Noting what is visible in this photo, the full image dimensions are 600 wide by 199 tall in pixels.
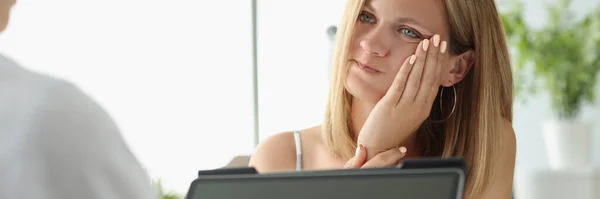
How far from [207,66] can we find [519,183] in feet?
6.47

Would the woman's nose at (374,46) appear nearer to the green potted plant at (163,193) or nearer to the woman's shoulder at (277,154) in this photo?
the woman's shoulder at (277,154)

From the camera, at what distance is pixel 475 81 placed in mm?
1535

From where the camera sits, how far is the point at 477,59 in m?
1.53

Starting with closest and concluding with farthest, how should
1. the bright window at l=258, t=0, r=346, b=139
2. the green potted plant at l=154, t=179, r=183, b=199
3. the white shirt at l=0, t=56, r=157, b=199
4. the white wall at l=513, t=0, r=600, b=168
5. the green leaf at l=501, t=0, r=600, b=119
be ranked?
1. the white shirt at l=0, t=56, r=157, b=199
2. the green potted plant at l=154, t=179, r=183, b=199
3. the green leaf at l=501, t=0, r=600, b=119
4. the white wall at l=513, t=0, r=600, b=168
5. the bright window at l=258, t=0, r=346, b=139

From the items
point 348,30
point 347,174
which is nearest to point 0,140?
point 347,174

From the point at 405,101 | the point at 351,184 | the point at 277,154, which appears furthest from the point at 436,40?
the point at 351,184

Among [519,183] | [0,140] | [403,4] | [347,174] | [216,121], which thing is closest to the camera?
[0,140]

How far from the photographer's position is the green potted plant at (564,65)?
4383mm

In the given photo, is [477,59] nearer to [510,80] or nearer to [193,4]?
[510,80]

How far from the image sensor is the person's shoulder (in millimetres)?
1691

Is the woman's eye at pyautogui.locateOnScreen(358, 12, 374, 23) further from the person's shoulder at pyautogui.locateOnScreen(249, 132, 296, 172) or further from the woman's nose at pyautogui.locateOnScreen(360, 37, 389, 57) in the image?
the person's shoulder at pyautogui.locateOnScreen(249, 132, 296, 172)

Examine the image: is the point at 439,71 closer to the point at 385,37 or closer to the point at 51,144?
the point at 385,37

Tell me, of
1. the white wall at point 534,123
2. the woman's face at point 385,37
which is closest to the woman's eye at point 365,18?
the woman's face at point 385,37

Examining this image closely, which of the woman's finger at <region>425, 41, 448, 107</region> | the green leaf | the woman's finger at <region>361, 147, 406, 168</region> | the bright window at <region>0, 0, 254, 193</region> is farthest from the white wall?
the woman's finger at <region>361, 147, 406, 168</region>
